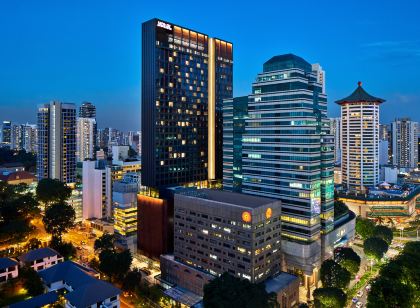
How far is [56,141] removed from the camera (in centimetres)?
14500

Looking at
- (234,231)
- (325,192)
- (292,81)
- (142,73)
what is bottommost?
(234,231)

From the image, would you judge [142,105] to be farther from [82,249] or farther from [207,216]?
[82,249]

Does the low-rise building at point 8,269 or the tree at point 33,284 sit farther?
the low-rise building at point 8,269

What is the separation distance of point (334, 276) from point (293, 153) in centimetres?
2686

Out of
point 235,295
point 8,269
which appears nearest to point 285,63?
point 235,295

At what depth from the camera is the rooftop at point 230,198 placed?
211ft

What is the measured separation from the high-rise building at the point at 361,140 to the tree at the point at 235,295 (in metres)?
116

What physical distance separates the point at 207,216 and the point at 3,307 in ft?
129

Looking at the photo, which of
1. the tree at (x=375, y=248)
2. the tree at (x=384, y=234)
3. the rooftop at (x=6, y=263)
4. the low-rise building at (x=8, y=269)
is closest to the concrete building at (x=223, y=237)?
the tree at (x=375, y=248)

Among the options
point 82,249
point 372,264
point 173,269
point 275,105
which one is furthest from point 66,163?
point 372,264

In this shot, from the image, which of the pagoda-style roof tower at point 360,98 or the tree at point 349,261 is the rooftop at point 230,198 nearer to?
the tree at point 349,261

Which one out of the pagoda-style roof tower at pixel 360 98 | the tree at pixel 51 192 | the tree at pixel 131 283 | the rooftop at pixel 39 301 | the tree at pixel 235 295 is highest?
the pagoda-style roof tower at pixel 360 98

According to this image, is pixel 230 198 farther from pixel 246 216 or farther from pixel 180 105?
pixel 180 105

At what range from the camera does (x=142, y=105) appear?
87375 mm
